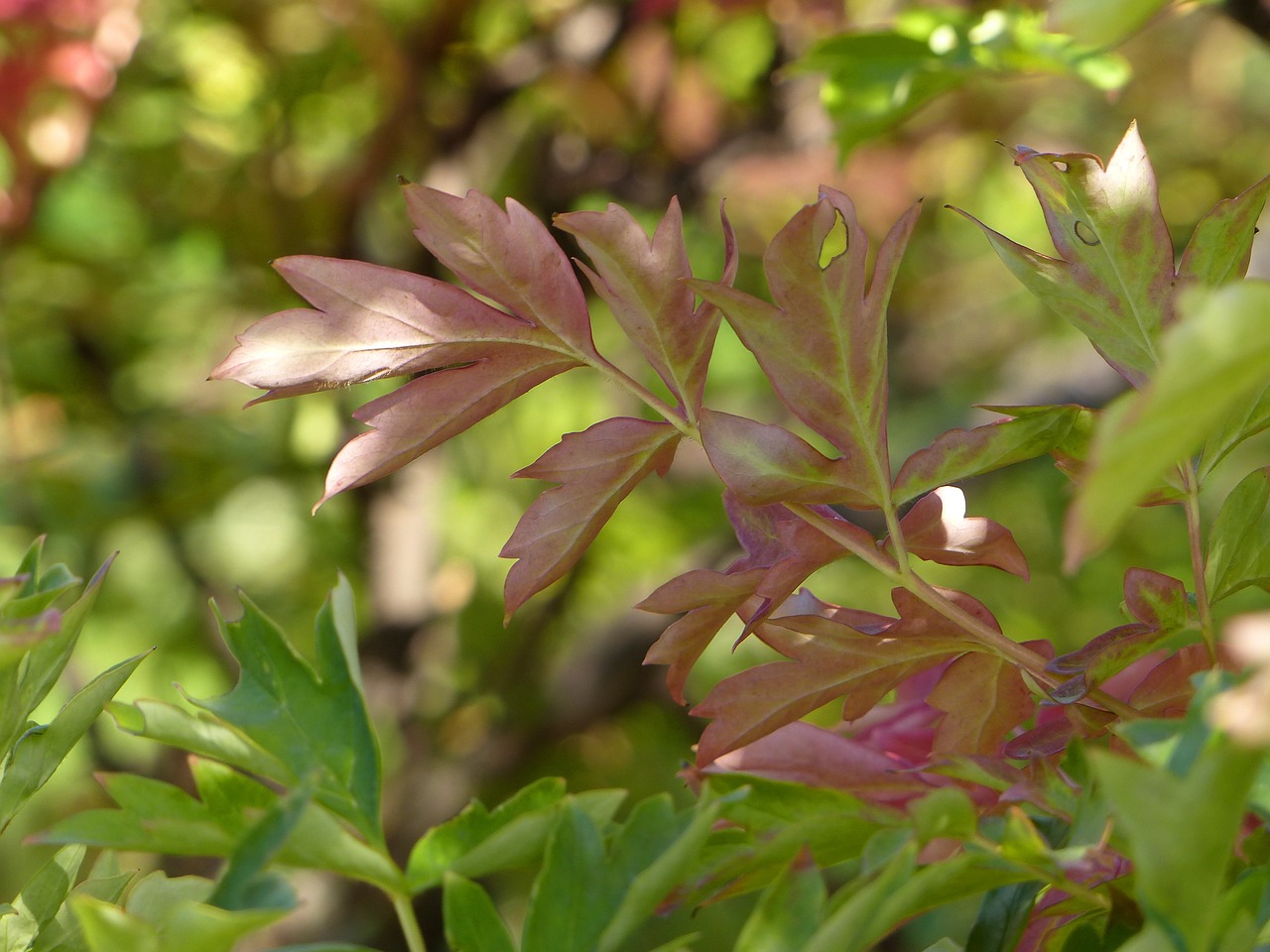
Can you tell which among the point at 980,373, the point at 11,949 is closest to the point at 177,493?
the point at 980,373

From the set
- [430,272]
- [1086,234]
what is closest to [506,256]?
[1086,234]

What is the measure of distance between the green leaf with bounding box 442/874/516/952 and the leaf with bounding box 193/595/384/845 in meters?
0.02

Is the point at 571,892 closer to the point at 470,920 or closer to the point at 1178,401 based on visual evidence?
the point at 470,920

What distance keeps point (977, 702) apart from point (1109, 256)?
0.38ft

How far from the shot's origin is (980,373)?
1.61 meters

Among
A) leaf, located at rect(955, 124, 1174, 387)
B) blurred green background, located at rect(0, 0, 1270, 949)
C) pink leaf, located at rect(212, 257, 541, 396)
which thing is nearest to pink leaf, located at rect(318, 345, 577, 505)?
pink leaf, located at rect(212, 257, 541, 396)

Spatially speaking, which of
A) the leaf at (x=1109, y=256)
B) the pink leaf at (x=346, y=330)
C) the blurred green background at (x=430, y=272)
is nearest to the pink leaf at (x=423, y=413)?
the pink leaf at (x=346, y=330)

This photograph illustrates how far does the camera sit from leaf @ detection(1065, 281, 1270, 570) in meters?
0.16

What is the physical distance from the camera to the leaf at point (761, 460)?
269 millimetres

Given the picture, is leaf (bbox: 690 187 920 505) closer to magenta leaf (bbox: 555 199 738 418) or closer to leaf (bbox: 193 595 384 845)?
magenta leaf (bbox: 555 199 738 418)

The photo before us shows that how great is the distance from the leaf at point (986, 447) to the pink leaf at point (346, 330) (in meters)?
0.11

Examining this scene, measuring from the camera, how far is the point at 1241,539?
0.28 meters

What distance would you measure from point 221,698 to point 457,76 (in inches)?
54.0

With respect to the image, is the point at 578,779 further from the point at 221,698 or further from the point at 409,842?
the point at 221,698
